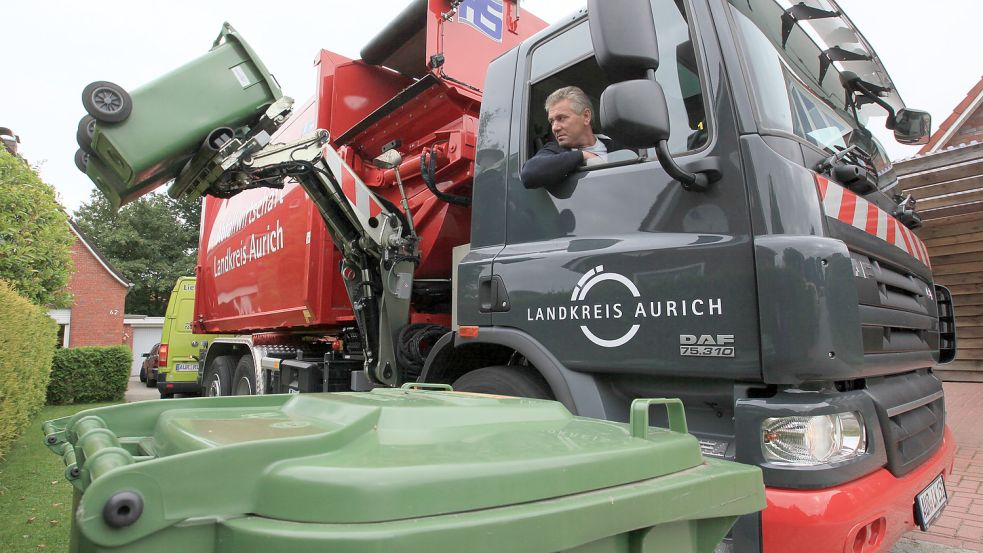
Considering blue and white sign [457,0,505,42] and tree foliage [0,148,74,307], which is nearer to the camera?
blue and white sign [457,0,505,42]

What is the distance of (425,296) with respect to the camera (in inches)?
155

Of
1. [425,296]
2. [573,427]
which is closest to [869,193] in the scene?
[573,427]

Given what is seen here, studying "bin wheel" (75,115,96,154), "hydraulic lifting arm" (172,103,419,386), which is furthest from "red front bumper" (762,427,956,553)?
"bin wheel" (75,115,96,154)

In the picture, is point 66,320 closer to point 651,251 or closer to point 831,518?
point 651,251

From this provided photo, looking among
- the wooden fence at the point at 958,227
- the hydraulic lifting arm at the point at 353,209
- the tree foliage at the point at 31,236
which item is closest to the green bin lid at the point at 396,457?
the hydraulic lifting arm at the point at 353,209

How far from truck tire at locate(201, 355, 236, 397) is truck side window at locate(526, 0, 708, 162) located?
4830 mm

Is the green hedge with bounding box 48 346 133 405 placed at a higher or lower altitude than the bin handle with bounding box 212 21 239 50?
lower

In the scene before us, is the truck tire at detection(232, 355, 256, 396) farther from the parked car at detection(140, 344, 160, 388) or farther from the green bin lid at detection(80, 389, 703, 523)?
the parked car at detection(140, 344, 160, 388)

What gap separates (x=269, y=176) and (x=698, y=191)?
8.76 feet

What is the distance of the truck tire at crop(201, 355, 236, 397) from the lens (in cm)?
634

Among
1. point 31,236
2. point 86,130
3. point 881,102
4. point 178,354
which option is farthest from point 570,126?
point 178,354

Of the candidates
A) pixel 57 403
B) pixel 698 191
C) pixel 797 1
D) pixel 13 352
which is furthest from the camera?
pixel 57 403

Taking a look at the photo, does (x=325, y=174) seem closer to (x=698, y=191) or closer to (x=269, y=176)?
(x=269, y=176)

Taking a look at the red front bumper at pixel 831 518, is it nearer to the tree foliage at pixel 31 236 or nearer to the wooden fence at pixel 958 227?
the wooden fence at pixel 958 227
